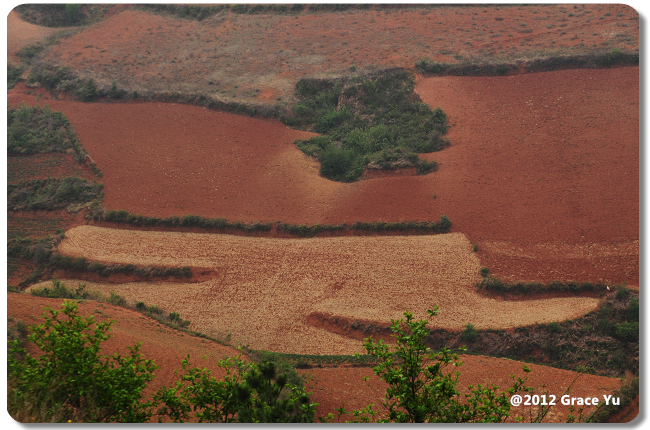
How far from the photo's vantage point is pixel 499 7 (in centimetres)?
4112

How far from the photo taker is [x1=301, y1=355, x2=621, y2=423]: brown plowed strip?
15344 millimetres

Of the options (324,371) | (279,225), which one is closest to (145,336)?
(324,371)

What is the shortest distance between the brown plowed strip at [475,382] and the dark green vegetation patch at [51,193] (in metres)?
18.4

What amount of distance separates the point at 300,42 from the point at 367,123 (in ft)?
40.6

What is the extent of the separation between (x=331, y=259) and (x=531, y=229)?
9.48m

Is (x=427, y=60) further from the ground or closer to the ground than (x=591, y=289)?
further from the ground

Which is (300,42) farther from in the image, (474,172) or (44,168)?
(44,168)

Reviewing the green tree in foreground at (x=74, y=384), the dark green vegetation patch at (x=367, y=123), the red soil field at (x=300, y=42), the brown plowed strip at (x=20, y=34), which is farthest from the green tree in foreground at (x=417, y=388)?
A: the brown plowed strip at (x=20, y=34)

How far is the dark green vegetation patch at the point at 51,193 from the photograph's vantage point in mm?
28141

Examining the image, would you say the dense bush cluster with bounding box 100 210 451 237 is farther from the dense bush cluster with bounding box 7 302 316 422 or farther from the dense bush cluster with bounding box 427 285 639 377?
the dense bush cluster with bounding box 7 302 316 422

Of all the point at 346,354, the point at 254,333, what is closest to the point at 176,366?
the point at 254,333

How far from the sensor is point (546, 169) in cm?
2691

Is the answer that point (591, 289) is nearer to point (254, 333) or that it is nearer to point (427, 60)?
point (254, 333)

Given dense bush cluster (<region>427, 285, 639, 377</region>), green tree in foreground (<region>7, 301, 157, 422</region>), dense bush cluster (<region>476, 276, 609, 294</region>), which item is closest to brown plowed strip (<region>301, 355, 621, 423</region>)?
dense bush cluster (<region>427, 285, 639, 377</region>)
